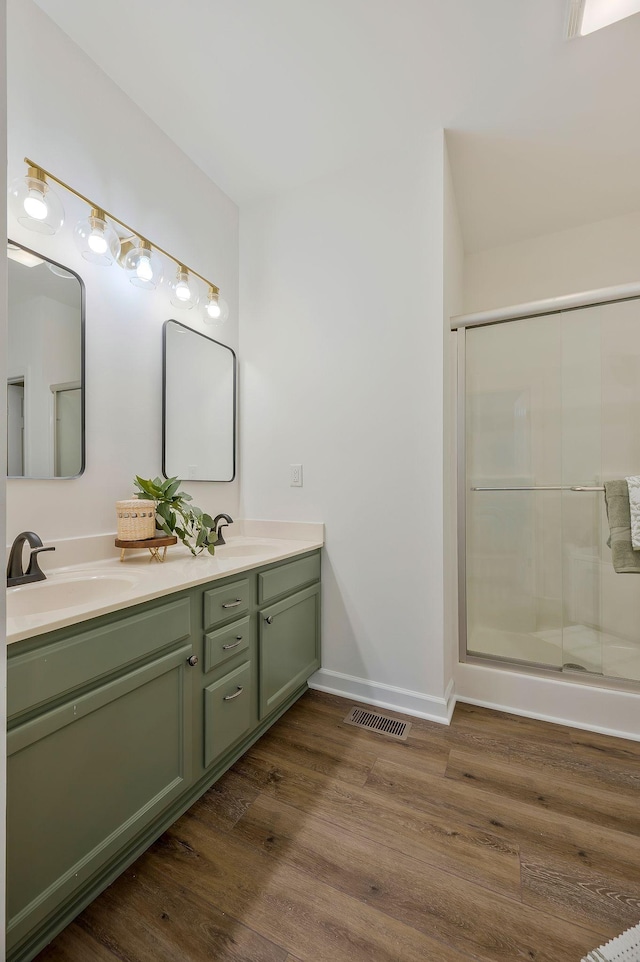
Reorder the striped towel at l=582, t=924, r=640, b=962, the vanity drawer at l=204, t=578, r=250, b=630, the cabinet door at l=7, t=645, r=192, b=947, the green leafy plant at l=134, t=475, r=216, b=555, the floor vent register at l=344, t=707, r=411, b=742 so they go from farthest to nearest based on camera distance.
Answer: the floor vent register at l=344, t=707, r=411, b=742, the green leafy plant at l=134, t=475, r=216, b=555, the vanity drawer at l=204, t=578, r=250, b=630, the cabinet door at l=7, t=645, r=192, b=947, the striped towel at l=582, t=924, r=640, b=962

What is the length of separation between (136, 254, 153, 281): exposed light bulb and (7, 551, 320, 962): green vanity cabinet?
1.31 meters

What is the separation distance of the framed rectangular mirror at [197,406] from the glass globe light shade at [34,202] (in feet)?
2.08

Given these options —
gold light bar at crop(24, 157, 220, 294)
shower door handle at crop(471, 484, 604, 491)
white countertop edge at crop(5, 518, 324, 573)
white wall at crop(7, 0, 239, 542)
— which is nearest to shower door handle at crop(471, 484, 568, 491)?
shower door handle at crop(471, 484, 604, 491)

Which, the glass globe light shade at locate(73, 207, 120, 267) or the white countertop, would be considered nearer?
the white countertop

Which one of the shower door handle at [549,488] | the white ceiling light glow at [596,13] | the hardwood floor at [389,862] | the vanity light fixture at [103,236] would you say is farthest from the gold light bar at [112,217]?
the hardwood floor at [389,862]

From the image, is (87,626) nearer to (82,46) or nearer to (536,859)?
(536,859)

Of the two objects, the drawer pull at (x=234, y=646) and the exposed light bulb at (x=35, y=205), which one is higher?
the exposed light bulb at (x=35, y=205)

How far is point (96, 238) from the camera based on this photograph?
1.53 meters

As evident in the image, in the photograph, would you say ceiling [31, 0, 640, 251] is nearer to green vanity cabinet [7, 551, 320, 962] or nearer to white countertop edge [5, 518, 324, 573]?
white countertop edge [5, 518, 324, 573]

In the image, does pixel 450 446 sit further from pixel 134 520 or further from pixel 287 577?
pixel 134 520

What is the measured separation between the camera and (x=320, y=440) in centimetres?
224

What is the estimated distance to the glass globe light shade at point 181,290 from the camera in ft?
6.39

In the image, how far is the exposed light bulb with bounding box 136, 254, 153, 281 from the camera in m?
1.70

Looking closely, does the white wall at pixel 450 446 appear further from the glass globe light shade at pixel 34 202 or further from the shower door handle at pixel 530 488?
the glass globe light shade at pixel 34 202
